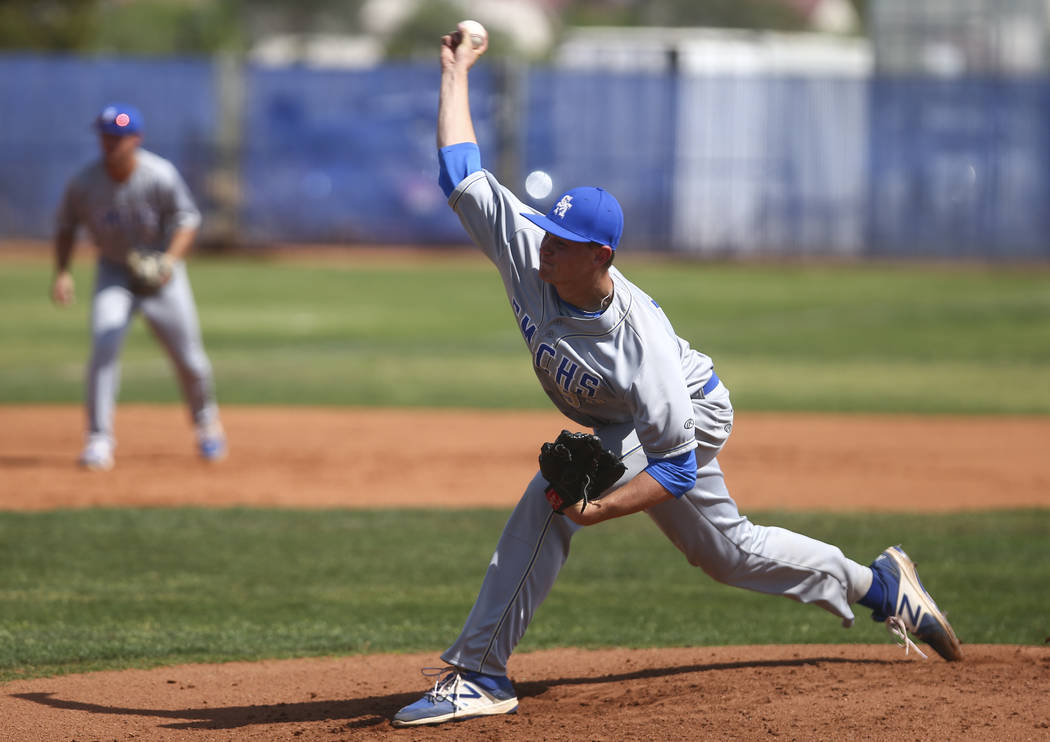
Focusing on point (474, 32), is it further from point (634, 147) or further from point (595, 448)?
point (634, 147)

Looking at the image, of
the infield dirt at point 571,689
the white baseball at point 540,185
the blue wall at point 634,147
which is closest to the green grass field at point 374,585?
the infield dirt at point 571,689

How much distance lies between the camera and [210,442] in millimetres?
9570

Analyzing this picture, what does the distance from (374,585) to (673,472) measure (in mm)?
2822

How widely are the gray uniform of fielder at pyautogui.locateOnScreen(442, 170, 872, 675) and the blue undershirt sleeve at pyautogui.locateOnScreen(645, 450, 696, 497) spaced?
3 centimetres

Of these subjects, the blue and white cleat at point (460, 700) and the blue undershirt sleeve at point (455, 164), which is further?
the blue undershirt sleeve at point (455, 164)

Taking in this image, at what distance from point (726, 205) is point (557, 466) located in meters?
24.6

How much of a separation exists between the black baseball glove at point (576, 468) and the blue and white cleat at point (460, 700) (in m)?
0.75

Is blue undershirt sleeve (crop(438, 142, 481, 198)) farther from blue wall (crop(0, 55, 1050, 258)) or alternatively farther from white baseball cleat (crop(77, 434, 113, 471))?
blue wall (crop(0, 55, 1050, 258))

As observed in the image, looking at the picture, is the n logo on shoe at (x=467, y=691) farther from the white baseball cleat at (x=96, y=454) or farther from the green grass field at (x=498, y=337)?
the green grass field at (x=498, y=337)

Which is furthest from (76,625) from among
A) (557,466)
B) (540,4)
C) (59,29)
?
(540,4)

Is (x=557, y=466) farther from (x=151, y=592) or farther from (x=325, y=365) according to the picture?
(x=325, y=365)

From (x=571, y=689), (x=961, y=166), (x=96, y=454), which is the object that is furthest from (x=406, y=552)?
(x=961, y=166)

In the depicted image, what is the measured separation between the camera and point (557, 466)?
4.12 m

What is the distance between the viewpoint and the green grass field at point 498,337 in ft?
44.0
